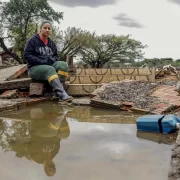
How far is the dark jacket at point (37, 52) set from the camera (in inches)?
181

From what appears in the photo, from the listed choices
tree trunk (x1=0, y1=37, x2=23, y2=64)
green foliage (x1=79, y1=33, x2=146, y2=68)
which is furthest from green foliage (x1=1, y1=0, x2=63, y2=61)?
green foliage (x1=79, y1=33, x2=146, y2=68)

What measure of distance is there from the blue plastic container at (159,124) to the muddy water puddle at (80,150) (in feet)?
0.30

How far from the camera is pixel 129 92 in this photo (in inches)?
167

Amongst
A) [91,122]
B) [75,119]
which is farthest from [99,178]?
[75,119]

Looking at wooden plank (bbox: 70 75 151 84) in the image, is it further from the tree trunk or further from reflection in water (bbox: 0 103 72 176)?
the tree trunk

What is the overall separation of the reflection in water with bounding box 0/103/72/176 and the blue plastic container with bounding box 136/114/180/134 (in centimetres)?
69

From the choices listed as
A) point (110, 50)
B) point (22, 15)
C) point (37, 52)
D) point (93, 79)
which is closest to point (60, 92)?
point (37, 52)

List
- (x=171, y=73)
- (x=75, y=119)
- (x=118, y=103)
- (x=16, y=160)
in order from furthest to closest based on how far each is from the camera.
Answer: (x=171, y=73)
(x=118, y=103)
(x=75, y=119)
(x=16, y=160)

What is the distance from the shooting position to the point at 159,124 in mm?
2393

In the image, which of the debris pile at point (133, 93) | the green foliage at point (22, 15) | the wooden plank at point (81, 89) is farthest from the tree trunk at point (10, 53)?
the debris pile at point (133, 93)

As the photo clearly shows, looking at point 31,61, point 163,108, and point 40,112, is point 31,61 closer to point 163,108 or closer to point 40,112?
point 40,112

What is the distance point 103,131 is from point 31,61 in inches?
102

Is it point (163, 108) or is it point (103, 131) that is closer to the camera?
point (103, 131)

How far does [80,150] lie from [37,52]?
3059 millimetres
